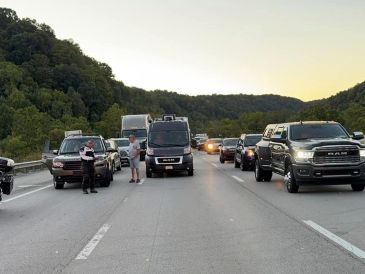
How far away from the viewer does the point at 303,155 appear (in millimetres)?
14859

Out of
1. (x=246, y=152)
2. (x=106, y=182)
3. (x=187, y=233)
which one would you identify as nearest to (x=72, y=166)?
(x=106, y=182)

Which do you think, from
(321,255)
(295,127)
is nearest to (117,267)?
(321,255)

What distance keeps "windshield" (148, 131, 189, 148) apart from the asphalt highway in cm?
799

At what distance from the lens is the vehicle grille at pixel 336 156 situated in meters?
14.7

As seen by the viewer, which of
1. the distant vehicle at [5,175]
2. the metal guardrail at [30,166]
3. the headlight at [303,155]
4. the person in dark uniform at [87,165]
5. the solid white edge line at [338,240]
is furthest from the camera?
the metal guardrail at [30,166]

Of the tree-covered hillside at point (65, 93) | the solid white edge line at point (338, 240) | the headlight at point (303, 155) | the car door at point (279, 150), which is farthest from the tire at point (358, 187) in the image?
the tree-covered hillside at point (65, 93)

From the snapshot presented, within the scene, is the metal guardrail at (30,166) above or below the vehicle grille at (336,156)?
below

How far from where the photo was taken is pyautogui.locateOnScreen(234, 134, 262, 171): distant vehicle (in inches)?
1027

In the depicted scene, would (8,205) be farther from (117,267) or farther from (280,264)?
(280,264)

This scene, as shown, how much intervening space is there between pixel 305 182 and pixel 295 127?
2.29 meters

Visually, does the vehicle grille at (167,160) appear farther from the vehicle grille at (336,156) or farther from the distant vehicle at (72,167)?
the vehicle grille at (336,156)

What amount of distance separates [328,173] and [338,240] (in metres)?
6.62

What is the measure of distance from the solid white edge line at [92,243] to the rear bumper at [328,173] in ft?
21.2

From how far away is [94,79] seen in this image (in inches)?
4956
